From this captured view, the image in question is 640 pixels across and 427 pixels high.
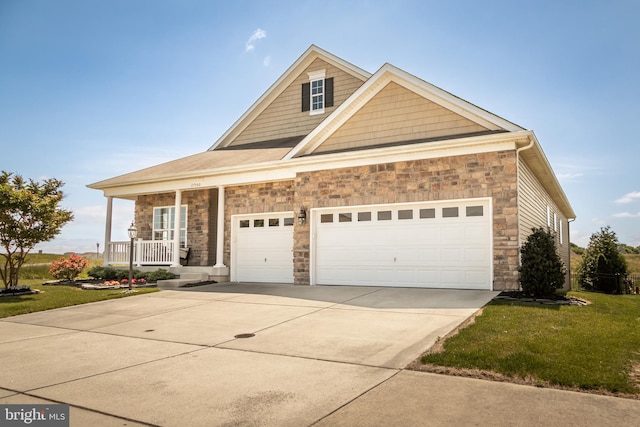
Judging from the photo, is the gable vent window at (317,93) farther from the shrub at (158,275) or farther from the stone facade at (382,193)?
the shrub at (158,275)

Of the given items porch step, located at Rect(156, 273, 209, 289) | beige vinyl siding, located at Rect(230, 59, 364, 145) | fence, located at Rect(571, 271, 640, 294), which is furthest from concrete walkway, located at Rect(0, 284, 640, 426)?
fence, located at Rect(571, 271, 640, 294)

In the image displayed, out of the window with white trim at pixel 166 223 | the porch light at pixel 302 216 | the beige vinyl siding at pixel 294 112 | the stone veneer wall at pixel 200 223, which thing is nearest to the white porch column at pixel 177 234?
the stone veneer wall at pixel 200 223

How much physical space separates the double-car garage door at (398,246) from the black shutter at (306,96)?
603cm

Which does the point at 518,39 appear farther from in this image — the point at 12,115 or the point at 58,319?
the point at 12,115

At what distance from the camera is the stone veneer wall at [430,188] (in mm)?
10594

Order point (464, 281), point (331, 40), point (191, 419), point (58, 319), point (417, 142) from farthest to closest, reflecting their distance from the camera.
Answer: point (331, 40)
point (417, 142)
point (464, 281)
point (58, 319)
point (191, 419)

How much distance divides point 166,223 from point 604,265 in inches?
758

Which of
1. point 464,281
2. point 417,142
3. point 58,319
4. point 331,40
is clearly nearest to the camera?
point 58,319

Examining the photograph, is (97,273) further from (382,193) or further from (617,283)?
(617,283)

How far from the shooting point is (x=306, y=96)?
18.6 m

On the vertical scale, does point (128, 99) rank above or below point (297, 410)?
above

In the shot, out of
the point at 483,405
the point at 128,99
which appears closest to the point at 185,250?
the point at 128,99

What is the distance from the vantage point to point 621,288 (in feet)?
62.1

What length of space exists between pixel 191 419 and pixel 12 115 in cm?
1414
